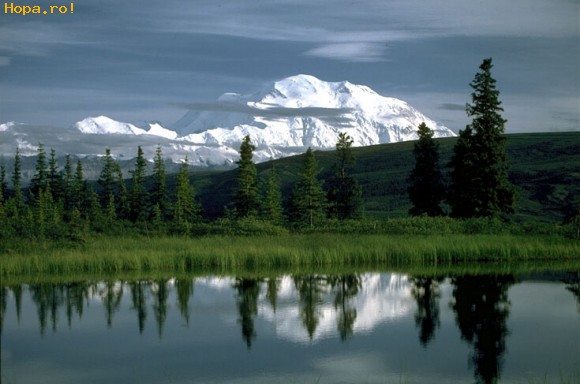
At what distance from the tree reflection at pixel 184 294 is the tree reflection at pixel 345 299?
220 inches

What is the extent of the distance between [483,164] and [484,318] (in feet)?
113

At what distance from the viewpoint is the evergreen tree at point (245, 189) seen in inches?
2569

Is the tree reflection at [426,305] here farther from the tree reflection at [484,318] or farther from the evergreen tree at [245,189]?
the evergreen tree at [245,189]

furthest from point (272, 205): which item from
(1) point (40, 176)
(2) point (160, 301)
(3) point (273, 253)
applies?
(2) point (160, 301)

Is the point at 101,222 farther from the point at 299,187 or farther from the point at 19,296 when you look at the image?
the point at 19,296

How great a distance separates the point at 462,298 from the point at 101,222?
3573cm

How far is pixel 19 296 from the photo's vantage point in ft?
100

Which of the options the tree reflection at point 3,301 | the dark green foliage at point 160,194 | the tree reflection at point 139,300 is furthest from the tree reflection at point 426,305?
the dark green foliage at point 160,194

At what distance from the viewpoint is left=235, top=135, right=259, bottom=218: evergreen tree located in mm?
65250

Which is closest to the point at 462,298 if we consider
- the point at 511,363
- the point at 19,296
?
the point at 511,363

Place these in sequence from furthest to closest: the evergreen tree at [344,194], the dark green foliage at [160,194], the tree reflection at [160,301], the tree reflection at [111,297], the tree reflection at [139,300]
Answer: the evergreen tree at [344,194] → the dark green foliage at [160,194] → the tree reflection at [111,297] → the tree reflection at [139,300] → the tree reflection at [160,301]

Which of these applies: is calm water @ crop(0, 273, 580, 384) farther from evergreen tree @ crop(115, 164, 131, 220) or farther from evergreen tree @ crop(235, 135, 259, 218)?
evergreen tree @ crop(115, 164, 131, 220)

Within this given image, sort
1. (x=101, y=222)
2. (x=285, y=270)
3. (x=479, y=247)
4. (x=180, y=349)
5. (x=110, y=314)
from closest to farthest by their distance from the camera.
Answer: (x=180, y=349), (x=110, y=314), (x=285, y=270), (x=479, y=247), (x=101, y=222)

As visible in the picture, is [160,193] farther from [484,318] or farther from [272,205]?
[484,318]
